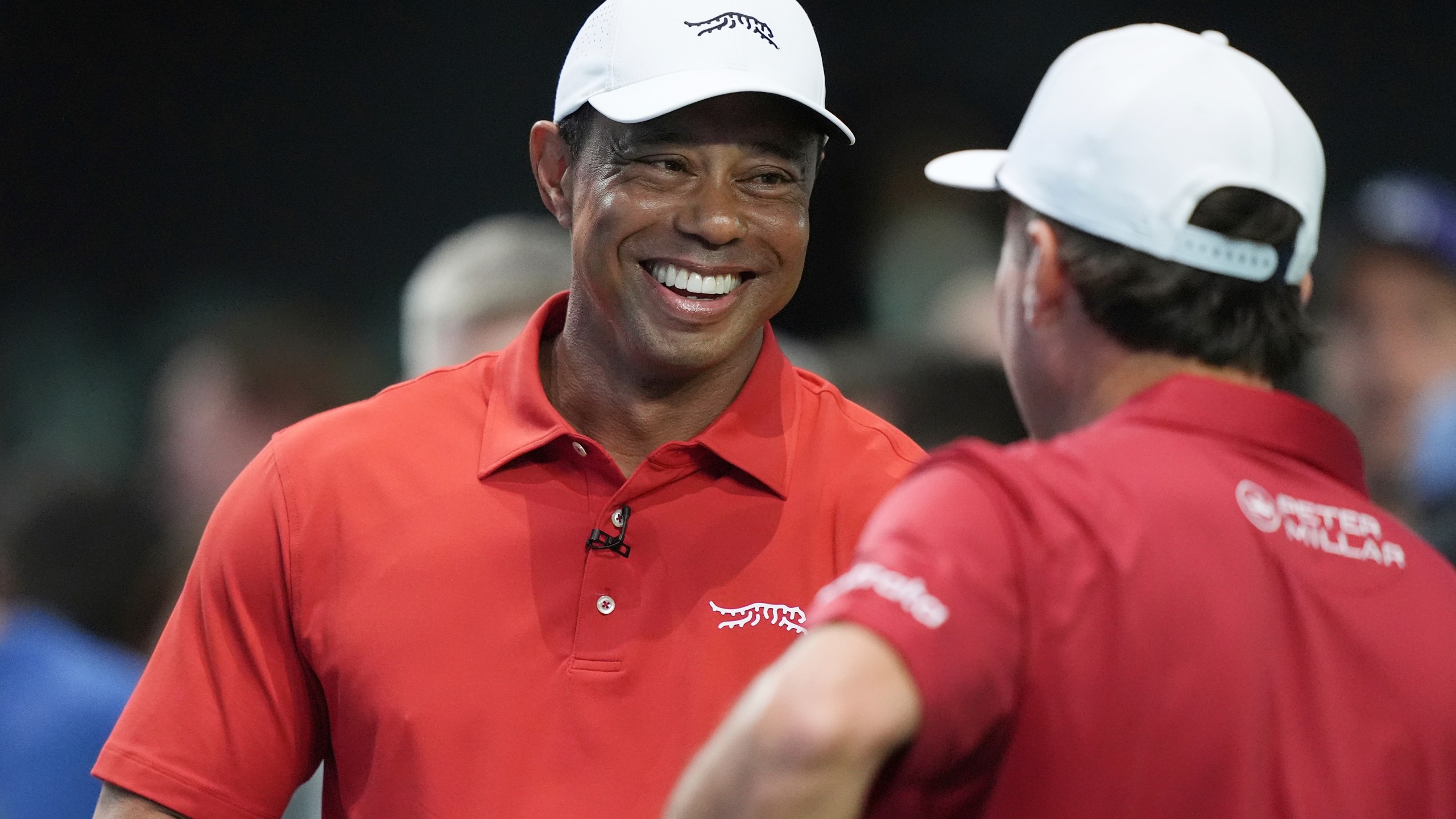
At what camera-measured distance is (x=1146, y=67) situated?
5.23 ft

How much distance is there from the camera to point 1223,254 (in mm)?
1547

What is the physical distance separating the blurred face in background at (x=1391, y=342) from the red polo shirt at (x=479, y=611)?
2527 mm

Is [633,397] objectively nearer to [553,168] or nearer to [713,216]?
[713,216]

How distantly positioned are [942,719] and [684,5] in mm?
1219

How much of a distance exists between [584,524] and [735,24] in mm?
692

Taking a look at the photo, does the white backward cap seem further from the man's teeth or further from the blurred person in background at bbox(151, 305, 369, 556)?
the blurred person in background at bbox(151, 305, 369, 556)

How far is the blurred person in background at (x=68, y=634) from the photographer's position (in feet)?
10.4

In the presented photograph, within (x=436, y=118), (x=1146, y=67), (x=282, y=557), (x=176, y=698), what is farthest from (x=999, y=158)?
(x=436, y=118)

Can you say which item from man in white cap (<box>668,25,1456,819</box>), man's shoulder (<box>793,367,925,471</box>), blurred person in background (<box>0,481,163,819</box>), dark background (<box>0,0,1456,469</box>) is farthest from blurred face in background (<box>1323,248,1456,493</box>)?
blurred person in background (<box>0,481,163,819</box>)

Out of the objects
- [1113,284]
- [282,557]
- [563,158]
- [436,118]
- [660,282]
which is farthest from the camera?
[436,118]

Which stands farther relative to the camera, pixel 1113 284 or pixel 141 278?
pixel 141 278

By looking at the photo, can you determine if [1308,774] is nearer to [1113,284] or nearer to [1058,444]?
[1058,444]

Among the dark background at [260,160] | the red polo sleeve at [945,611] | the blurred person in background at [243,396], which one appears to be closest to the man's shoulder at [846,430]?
the red polo sleeve at [945,611]

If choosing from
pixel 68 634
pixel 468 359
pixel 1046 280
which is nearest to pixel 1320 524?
pixel 1046 280
